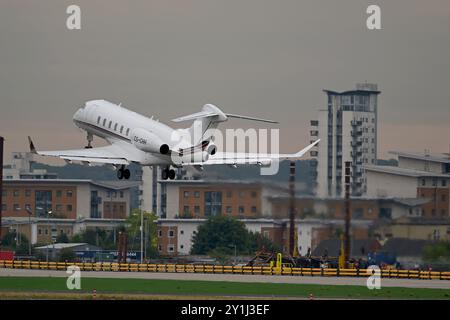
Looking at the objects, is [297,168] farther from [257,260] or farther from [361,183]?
[257,260]

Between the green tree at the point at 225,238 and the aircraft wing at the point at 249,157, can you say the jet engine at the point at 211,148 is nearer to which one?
the aircraft wing at the point at 249,157

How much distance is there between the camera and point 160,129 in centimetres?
10019

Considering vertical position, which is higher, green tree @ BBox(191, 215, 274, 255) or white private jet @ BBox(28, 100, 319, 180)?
white private jet @ BBox(28, 100, 319, 180)

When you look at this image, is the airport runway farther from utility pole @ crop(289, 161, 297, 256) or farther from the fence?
utility pole @ crop(289, 161, 297, 256)

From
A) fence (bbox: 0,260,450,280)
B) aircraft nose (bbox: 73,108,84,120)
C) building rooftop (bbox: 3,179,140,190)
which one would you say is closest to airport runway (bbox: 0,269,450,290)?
fence (bbox: 0,260,450,280)

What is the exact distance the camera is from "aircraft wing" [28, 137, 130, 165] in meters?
103

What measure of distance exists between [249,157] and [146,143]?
25.5 ft

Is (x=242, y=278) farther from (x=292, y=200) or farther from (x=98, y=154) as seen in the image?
(x=292, y=200)

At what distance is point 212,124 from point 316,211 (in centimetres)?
1762

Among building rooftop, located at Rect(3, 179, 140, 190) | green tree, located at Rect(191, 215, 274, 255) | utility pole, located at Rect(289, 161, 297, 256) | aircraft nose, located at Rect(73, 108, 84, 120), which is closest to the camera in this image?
utility pole, located at Rect(289, 161, 297, 256)

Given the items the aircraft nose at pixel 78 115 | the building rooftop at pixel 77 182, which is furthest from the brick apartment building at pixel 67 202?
the aircraft nose at pixel 78 115

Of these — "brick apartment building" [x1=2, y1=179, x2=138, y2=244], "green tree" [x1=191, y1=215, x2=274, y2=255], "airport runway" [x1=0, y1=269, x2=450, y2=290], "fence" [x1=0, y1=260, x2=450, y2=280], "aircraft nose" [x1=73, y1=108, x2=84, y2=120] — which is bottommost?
"airport runway" [x1=0, y1=269, x2=450, y2=290]
